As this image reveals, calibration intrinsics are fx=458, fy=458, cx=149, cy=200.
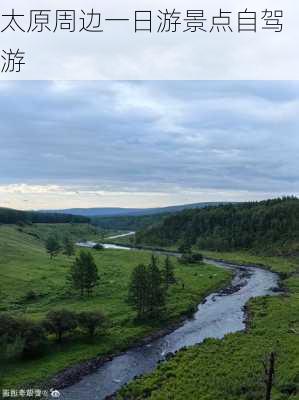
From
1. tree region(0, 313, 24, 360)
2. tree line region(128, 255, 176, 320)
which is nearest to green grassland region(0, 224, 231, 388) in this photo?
tree region(0, 313, 24, 360)

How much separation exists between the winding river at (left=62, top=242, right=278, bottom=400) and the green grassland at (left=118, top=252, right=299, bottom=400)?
3.27 metres

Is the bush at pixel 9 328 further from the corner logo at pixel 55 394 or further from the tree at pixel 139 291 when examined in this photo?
the tree at pixel 139 291

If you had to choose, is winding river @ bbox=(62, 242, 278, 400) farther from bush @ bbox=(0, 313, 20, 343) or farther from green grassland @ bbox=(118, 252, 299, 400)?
bush @ bbox=(0, 313, 20, 343)

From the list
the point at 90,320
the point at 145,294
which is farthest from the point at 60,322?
the point at 145,294

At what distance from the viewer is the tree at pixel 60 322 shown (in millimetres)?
66688

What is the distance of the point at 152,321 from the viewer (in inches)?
3167

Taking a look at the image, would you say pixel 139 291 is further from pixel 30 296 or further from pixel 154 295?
pixel 30 296

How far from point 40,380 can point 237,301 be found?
56.6 metres

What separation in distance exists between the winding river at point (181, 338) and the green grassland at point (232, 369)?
3267 millimetres

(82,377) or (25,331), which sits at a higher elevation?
(25,331)

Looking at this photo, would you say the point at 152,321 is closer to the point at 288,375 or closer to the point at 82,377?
the point at 82,377

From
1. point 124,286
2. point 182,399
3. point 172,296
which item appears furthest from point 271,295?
point 182,399

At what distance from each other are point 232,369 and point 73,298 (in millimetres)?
49260

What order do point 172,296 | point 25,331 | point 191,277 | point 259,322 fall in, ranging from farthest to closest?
point 191,277
point 172,296
point 259,322
point 25,331
